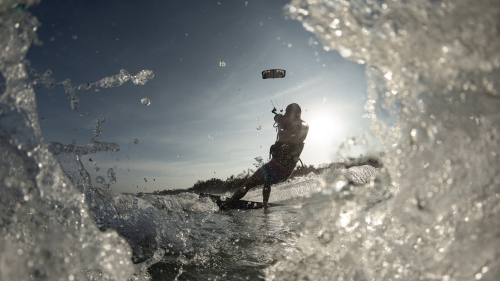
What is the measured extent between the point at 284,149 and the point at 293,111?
849 millimetres

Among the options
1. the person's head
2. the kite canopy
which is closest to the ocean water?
the person's head

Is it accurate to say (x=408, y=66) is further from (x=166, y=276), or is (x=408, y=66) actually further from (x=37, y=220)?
(x=37, y=220)

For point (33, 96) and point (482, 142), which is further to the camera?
point (33, 96)

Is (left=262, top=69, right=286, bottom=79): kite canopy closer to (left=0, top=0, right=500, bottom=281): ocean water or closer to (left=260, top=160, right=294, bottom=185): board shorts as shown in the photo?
(left=260, top=160, right=294, bottom=185): board shorts

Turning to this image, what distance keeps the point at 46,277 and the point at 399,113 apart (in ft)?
6.62

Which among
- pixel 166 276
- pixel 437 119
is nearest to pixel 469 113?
pixel 437 119

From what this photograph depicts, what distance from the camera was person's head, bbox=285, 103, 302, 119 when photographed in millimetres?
4996

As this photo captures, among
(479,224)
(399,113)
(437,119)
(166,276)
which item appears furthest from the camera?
(166,276)

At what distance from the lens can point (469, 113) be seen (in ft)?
3.43

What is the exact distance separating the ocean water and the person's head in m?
3.18

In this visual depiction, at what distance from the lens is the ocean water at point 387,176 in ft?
3.25

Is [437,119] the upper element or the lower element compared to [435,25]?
lower

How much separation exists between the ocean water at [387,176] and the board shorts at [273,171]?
306 centimetres

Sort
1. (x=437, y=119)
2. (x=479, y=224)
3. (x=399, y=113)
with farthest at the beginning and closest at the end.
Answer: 1. (x=399, y=113)
2. (x=437, y=119)
3. (x=479, y=224)
